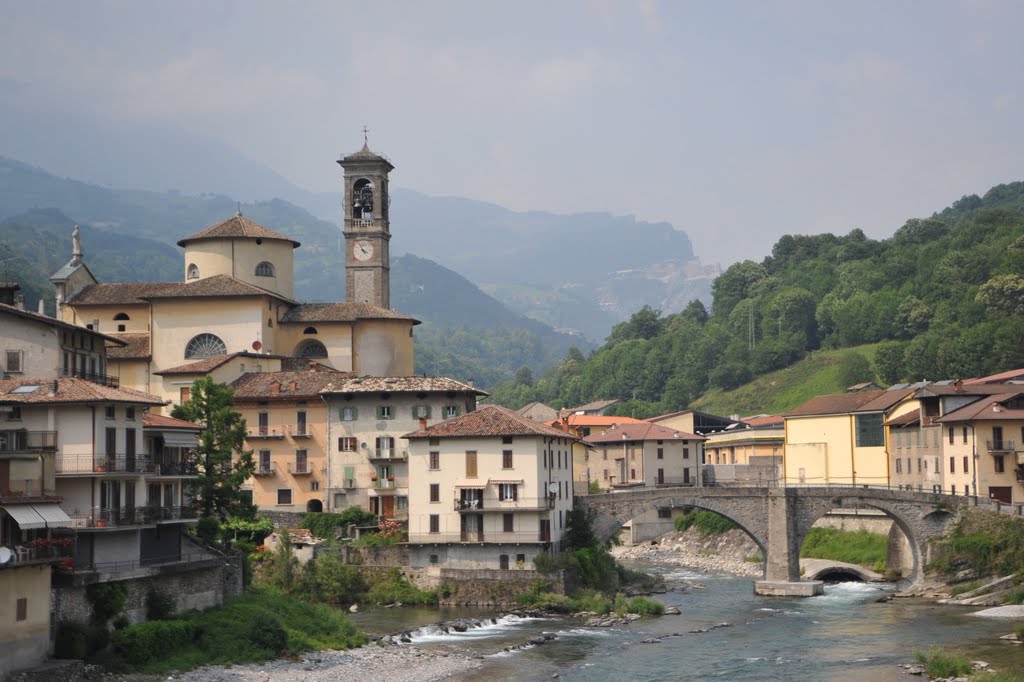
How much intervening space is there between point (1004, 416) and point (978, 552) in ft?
26.1

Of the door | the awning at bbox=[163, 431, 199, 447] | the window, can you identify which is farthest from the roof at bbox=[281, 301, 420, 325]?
the awning at bbox=[163, 431, 199, 447]

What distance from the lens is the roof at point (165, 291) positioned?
85.8 m

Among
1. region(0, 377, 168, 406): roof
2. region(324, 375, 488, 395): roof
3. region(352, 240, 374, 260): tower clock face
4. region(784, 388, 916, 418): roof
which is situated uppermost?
region(352, 240, 374, 260): tower clock face

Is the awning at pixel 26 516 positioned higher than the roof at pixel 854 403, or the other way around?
the roof at pixel 854 403

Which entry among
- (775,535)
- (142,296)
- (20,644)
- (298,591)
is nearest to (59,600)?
(20,644)

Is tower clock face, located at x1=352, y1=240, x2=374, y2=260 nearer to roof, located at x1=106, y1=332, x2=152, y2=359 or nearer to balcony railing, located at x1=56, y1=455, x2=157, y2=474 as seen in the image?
roof, located at x1=106, y1=332, x2=152, y2=359

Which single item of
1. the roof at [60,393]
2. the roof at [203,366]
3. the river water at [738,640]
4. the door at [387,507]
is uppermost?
the roof at [203,366]

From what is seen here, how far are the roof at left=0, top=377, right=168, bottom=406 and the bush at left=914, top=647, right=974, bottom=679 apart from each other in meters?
28.7

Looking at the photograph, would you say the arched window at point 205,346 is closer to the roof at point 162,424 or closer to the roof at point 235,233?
the roof at point 235,233

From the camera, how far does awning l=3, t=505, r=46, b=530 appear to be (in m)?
39.5

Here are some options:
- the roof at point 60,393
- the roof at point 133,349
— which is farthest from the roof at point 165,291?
the roof at point 60,393

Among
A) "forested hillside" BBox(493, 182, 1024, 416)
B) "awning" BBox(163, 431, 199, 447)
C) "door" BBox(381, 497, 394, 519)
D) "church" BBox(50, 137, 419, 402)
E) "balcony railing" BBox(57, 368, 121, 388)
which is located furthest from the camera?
"forested hillside" BBox(493, 182, 1024, 416)

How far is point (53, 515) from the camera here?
4144cm

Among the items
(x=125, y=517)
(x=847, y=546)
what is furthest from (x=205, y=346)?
(x=847, y=546)
